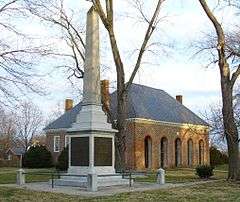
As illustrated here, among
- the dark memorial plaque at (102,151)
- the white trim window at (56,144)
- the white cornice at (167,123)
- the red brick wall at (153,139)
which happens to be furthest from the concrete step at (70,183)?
the white trim window at (56,144)

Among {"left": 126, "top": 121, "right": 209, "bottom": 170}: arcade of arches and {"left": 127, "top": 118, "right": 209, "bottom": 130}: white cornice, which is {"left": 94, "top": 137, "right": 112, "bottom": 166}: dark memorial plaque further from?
{"left": 127, "top": 118, "right": 209, "bottom": 130}: white cornice

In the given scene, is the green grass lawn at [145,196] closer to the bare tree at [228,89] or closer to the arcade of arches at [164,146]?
the bare tree at [228,89]

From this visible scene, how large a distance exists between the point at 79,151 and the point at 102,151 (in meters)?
1.02

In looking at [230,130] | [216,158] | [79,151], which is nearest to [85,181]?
[79,151]

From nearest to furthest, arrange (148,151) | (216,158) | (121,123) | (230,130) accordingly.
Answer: (230,130) < (121,123) < (148,151) < (216,158)

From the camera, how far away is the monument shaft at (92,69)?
69.3 ft

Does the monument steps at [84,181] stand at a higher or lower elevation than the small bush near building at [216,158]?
lower

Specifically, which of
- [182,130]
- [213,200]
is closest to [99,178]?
[213,200]

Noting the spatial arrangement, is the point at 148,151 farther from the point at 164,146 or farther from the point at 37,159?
the point at 37,159

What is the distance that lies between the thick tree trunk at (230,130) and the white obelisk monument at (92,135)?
8.13 metres

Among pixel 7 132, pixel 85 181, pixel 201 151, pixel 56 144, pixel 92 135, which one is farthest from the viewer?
pixel 7 132

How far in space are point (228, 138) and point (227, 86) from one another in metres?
2.98

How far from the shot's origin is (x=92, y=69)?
21219mm

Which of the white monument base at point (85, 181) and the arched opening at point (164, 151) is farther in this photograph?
the arched opening at point (164, 151)
